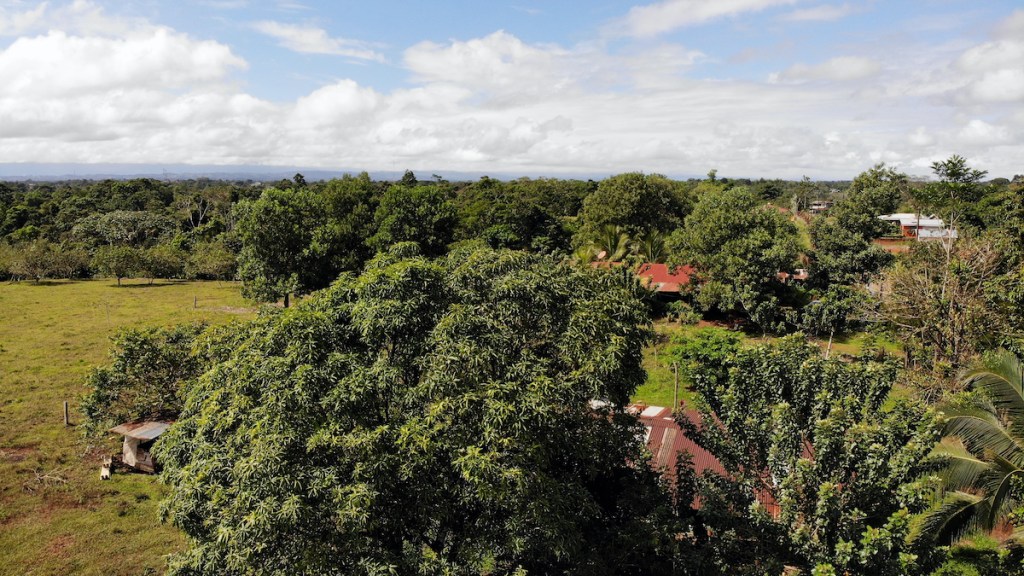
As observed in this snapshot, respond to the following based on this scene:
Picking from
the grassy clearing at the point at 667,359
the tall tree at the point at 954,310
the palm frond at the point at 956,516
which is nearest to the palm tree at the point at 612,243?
the grassy clearing at the point at 667,359

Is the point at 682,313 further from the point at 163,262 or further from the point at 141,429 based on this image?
the point at 163,262

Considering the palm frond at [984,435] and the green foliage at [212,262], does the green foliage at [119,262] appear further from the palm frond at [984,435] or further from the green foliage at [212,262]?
the palm frond at [984,435]

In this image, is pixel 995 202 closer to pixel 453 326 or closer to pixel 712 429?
pixel 712 429

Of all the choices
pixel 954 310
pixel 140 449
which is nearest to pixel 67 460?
pixel 140 449

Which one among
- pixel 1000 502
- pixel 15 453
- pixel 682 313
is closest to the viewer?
pixel 1000 502

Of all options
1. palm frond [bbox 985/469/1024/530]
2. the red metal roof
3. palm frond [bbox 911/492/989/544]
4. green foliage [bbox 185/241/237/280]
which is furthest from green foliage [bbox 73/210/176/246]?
palm frond [bbox 985/469/1024/530]

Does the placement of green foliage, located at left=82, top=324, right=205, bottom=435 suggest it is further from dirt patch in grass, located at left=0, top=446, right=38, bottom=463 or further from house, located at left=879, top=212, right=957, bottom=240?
house, located at left=879, top=212, right=957, bottom=240
